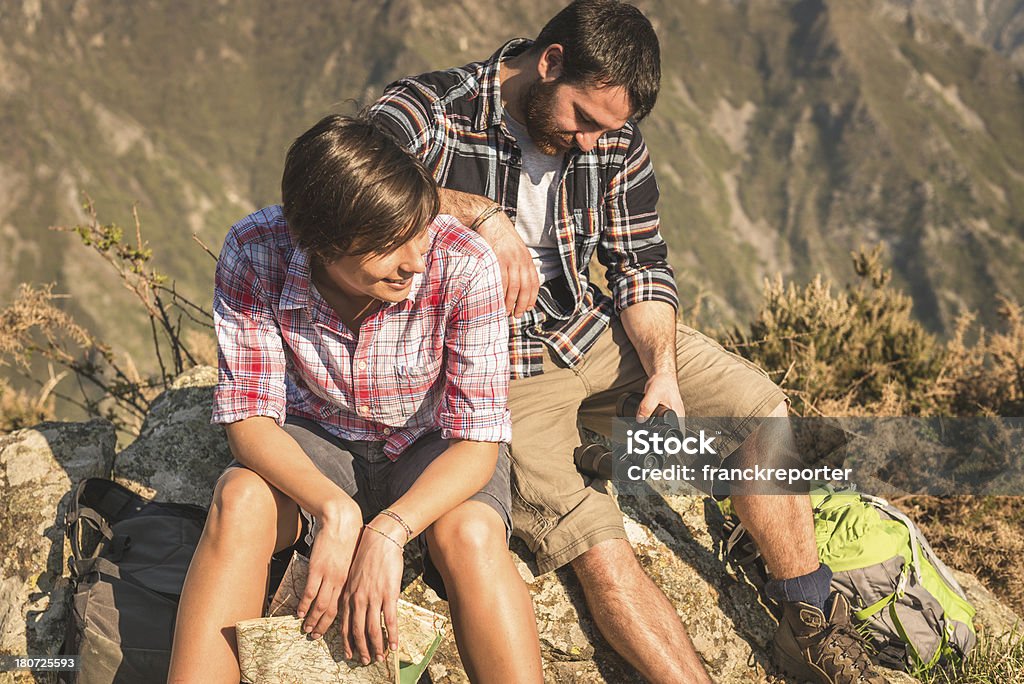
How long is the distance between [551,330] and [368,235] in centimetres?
135

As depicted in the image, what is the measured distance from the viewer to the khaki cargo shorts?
296 centimetres

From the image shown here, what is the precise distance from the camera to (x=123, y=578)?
9.04ft

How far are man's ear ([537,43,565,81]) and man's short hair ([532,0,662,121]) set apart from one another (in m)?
0.03

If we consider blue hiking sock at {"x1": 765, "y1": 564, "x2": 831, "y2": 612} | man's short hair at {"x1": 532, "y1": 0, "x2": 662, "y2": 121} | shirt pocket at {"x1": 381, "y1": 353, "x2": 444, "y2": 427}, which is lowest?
blue hiking sock at {"x1": 765, "y1": 564, "x2": 831, "y2": 612}

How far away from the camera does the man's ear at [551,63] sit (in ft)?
10.1

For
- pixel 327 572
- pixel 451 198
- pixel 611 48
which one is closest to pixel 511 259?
pixel 451 198

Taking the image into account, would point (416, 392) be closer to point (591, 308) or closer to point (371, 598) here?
point (371, 598)

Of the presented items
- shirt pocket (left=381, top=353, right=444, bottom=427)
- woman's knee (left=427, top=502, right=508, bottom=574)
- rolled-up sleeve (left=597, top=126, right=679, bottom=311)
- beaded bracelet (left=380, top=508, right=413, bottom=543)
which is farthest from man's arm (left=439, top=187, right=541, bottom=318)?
beaded bracelet (left=380, top=508, right=413, bottom=543)

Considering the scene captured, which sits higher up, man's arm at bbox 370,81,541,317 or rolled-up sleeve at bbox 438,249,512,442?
man's arm at bbox 370,81,541,317

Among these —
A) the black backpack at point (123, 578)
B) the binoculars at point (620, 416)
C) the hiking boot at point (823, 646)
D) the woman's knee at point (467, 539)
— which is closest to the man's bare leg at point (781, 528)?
the hiking boot at point (823, 646)

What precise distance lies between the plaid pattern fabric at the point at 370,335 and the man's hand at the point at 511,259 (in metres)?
0.35

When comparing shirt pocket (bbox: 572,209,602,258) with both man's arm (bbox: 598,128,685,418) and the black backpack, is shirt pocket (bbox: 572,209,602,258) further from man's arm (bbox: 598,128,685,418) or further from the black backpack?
the black backpack

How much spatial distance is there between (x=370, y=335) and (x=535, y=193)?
3.61 feet

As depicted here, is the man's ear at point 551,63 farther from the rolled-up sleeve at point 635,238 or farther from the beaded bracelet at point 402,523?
the beaded bracelet at point 402,523
